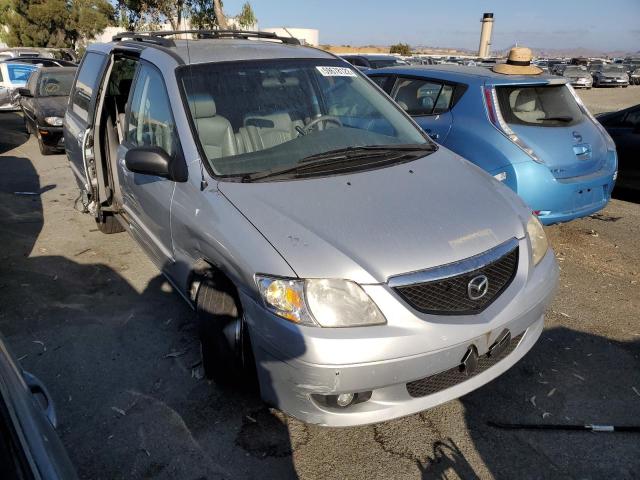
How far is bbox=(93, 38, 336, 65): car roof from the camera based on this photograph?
3334mm

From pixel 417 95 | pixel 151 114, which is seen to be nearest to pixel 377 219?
pixel 151 114

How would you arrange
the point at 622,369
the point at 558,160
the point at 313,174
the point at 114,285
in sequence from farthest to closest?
the point at 558,160
the point at 114,285
the point at 622,369
the point at 313,174

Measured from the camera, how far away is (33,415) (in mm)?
1381

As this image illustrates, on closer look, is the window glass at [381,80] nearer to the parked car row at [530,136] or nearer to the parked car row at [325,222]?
the parked car row at [530,136]

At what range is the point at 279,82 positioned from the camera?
3.42 meters

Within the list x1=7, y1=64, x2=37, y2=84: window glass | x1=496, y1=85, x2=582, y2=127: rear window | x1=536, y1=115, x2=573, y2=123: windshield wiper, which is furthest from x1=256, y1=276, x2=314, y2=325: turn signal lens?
x1=7, y1=64, x2=37, y2=84: window glass

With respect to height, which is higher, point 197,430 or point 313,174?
point 313,174

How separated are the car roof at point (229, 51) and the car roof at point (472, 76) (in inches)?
68.9

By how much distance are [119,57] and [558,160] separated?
4.00 meters

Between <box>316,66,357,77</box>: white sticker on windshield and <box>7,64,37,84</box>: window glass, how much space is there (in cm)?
1466

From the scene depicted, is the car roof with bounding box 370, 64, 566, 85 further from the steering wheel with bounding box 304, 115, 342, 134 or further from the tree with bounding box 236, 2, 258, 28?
the tree with bounding box 236, 2, 258, 28

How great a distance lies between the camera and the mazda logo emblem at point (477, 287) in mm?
2303

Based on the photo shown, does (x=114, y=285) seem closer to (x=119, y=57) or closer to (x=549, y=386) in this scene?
(x=119, y=57)

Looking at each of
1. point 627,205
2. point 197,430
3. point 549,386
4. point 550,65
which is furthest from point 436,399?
point 550,65
